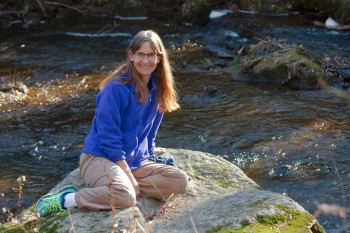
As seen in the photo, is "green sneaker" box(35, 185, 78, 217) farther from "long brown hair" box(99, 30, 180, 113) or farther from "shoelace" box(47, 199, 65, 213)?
"long brown hair" box(99, 30, 180, 113)

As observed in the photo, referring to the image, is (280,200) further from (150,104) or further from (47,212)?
(47,212)

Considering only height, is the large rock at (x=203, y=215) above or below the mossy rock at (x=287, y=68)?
above

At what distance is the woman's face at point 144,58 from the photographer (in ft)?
14.9

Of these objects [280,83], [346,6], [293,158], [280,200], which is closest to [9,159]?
[293,158]

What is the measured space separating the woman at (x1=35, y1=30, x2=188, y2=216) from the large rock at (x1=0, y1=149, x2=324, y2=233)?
0.11m

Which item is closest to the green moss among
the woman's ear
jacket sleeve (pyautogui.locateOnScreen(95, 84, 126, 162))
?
jacket sleeve (pyautogui.locateOnScreen(95, 84, 126, 162))

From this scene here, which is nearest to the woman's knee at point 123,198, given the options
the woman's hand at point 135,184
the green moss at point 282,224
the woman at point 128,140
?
the woman at point 128,140

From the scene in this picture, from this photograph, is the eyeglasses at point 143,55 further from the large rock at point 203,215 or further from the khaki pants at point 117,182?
the large rock at point 203,215

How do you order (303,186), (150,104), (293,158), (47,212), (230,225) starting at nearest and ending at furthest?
(230,225) < (47,212) < (150,104) < (303,186) < (293,158)

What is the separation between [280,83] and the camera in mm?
9984

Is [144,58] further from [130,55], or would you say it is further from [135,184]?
[135,184]

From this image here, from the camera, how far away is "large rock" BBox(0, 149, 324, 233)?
3822mm

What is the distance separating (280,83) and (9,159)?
17.0 ft

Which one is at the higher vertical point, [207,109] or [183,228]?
[183,228]
